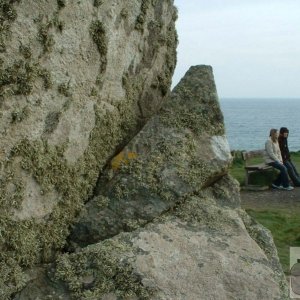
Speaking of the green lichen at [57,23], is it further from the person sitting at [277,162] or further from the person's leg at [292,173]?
the person's leg at [292,173]

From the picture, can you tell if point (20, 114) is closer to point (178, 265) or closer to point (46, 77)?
point (46, 77)

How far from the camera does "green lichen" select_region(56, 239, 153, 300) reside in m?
3.90

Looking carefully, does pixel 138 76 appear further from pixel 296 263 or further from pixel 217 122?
pixel 296 263

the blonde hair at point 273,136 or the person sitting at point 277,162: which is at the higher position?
the blonde hair at point 273,136

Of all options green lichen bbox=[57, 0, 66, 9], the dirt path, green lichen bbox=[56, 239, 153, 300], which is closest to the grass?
the dirt path

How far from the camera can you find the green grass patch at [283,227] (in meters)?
9.02

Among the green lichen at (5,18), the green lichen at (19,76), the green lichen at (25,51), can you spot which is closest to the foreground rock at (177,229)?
the green lichen at (19,76)

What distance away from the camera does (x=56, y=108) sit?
4.28 m

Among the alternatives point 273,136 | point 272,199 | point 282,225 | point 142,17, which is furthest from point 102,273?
point 273,136

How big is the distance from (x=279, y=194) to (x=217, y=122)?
10224 millimetres

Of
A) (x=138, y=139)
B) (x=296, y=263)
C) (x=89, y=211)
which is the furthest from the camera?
(x=296, y=263)

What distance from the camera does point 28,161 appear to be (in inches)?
161

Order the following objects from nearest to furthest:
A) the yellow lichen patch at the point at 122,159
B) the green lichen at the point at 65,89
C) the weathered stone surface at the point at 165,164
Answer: the green lichen at the point at 65,89 → the weathered stone surface at the point at 165,164 → the yellow lichen patch at the point at 122,159

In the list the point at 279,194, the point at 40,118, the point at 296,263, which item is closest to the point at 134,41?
the point at 40,118
